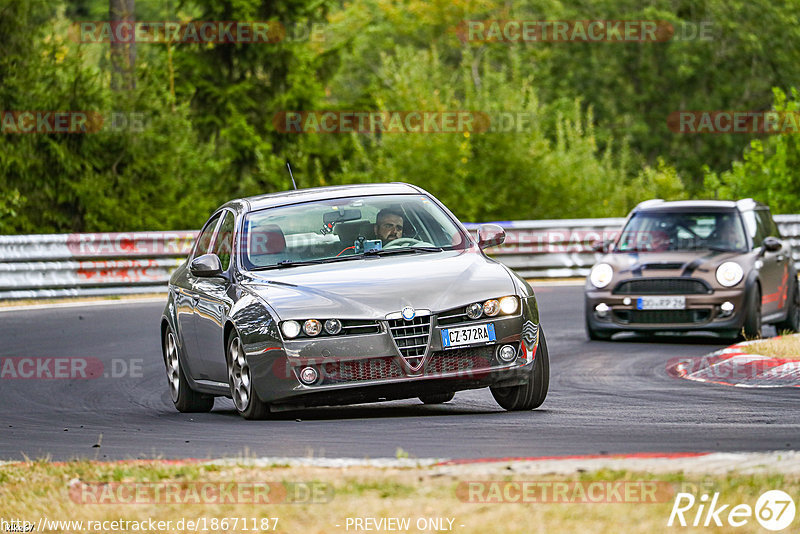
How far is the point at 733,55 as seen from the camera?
66750mm

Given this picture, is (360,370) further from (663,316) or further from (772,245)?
(772,245)

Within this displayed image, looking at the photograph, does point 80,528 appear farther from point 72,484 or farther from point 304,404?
point 304,404

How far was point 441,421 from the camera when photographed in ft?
30.3

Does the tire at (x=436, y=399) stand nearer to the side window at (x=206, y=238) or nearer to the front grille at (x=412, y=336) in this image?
the front grille at (x=412, y=336)

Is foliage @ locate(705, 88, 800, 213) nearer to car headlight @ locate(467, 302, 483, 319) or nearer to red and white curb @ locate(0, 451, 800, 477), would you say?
car headlight @ locate(467, 302, 483, 319)

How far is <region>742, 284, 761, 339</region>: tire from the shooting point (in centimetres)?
1612

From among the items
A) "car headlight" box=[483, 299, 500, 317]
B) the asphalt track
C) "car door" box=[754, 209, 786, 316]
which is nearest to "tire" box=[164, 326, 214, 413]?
the asphalt track

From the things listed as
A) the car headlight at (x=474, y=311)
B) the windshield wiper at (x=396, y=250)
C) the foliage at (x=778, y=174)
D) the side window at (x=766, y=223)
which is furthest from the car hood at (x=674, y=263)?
the foliage at (x=778, y=174)

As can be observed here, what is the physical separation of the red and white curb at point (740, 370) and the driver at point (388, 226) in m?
3.29

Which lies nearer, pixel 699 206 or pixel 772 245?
pixel 772 245

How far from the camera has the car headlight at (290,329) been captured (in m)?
9.22

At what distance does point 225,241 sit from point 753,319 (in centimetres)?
729

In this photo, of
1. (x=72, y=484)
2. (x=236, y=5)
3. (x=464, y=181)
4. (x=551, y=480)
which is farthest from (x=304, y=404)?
(x=236, y=5)

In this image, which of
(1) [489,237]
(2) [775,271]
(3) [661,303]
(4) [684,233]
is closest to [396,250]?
(1) [489,237]
